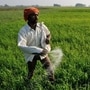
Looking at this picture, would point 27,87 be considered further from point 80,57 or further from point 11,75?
point 80,57

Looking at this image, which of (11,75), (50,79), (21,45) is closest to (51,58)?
(50,79)

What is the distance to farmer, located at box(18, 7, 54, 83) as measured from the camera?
491cm

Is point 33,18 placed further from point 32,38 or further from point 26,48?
point 26,48

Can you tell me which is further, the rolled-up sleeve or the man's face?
the man's face

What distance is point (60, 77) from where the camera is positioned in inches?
239

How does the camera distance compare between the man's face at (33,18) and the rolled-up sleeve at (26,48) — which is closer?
the rolled-up sleeve at (26,48)

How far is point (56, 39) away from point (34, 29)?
633cm

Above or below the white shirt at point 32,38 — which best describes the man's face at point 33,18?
above

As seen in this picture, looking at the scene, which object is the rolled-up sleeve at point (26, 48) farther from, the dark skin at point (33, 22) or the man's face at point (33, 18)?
the man's face at point (33, 18)

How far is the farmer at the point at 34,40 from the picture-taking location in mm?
4914

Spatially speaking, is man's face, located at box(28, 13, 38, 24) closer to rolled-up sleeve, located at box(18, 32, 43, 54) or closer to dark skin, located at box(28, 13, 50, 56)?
dark skin, located at box(28, 13, 50, 56)

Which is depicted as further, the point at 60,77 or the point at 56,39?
the point at 56,39

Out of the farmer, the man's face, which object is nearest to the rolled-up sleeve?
the farmer

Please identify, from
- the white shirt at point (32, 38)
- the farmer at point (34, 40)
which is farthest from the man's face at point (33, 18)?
the white shirt at point (32, 38)
